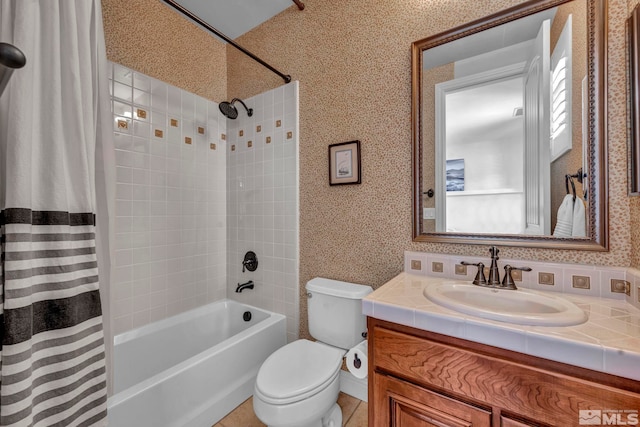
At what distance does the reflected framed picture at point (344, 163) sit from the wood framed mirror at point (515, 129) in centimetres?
34

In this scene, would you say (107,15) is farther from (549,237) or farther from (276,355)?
(549,237)

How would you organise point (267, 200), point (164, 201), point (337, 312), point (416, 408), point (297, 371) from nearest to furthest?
point (416, 408) < point (297, 371) < point (337, 312) < point (164, 201) < point (267, 200)

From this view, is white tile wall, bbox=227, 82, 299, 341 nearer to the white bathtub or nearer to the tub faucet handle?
the tub faucet handle

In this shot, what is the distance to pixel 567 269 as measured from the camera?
1.05 meters

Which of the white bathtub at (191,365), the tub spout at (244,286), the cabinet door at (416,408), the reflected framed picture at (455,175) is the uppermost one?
the reflected framed picture at (455,175)

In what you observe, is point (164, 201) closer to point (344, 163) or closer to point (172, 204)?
point (172, 204)

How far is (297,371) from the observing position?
126 centimetres

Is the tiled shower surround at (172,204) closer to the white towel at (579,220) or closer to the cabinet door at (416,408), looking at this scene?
the cabinet door at (416,408)

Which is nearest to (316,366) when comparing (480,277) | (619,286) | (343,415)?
(343,415)

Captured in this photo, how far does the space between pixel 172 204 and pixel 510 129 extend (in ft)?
6.89

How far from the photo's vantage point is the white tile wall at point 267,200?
1.86 meters

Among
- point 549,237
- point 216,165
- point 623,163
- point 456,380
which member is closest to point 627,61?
point 623,163

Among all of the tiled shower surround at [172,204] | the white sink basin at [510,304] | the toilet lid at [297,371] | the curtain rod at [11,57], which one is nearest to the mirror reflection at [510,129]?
the white sink basin at [510,304]

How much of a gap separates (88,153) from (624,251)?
1.91 m
